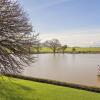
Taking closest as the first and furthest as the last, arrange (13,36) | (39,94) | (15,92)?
(13,36) → (39,94) → (15,92)

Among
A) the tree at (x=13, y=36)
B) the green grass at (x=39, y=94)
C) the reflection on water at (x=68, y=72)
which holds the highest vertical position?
Answer: the tree at (x=13, y=36)

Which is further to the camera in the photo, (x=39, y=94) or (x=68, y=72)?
(x=68, y=72)

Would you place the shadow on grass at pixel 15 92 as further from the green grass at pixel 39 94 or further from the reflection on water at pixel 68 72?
the reflection on water at pixel 68 72

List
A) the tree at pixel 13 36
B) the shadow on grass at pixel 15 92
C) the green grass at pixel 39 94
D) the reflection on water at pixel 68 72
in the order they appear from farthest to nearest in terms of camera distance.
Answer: the reflection on water at pixel 68 72, the green grass at pixel 39 94, the shadow on grass at pixel 15 92, the tree at pixel 13 36

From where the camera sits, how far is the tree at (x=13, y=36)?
1109cm

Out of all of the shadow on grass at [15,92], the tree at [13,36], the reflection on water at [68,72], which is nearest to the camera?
the tree at [13,36]

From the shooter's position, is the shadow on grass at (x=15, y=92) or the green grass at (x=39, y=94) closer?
the shadow on grass at (x=15, y=92)

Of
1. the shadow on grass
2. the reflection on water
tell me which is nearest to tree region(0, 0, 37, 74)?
the shadow on grass

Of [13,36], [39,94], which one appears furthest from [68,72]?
[13,36]

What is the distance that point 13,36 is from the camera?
11.6m

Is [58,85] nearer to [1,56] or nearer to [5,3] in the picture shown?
[1,56]

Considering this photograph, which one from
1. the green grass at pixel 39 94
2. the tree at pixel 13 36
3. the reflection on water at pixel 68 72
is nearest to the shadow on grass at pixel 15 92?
the green grass at pixel 39 94

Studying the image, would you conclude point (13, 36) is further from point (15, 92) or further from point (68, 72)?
point (68, 72)

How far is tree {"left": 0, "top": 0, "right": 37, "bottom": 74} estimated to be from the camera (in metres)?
11.1
